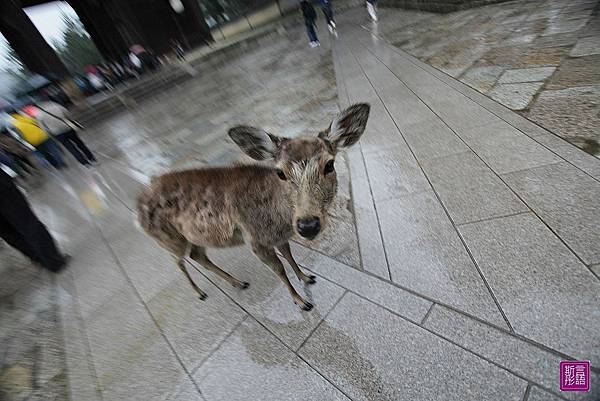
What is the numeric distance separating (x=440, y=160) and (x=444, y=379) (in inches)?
117

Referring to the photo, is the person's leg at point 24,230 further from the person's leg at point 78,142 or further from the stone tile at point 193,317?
the person's leg at point 78,142

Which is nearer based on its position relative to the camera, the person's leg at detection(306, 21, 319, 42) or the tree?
the person's leg at detection(306, 21, 319, 42)

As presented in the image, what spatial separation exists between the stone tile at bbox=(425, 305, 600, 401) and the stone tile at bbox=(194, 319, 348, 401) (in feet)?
3.24

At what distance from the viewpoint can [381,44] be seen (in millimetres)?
10758

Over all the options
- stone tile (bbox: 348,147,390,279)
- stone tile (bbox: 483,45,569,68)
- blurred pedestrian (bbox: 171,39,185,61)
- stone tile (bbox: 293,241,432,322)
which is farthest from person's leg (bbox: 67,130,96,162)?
blurred pedestrian (bbox: 171,39,185,61)

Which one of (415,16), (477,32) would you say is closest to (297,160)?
(477,32)

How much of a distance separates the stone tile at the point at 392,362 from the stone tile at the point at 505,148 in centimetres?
246

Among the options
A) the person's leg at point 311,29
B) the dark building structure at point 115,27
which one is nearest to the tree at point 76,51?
the dark building structure at point 115,27

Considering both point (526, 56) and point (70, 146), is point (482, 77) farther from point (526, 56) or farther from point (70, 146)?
point (70, 146)

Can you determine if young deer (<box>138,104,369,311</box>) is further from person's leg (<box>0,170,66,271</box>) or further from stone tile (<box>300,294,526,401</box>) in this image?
person's leg (<box>0,170,66,271</box>)

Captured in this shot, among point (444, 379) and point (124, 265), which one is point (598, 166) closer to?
point (444, 379)

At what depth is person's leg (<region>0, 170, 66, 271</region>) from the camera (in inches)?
164

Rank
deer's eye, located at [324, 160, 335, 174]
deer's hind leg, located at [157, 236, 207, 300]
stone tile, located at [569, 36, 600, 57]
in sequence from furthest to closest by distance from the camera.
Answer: stone tile, located at [569, 36, 600, 57], deer's hind leg, located at [157, 236, 207, 300], deer's eye, located at [324, 160, 335, 174]

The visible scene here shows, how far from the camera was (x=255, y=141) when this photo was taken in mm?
2547
